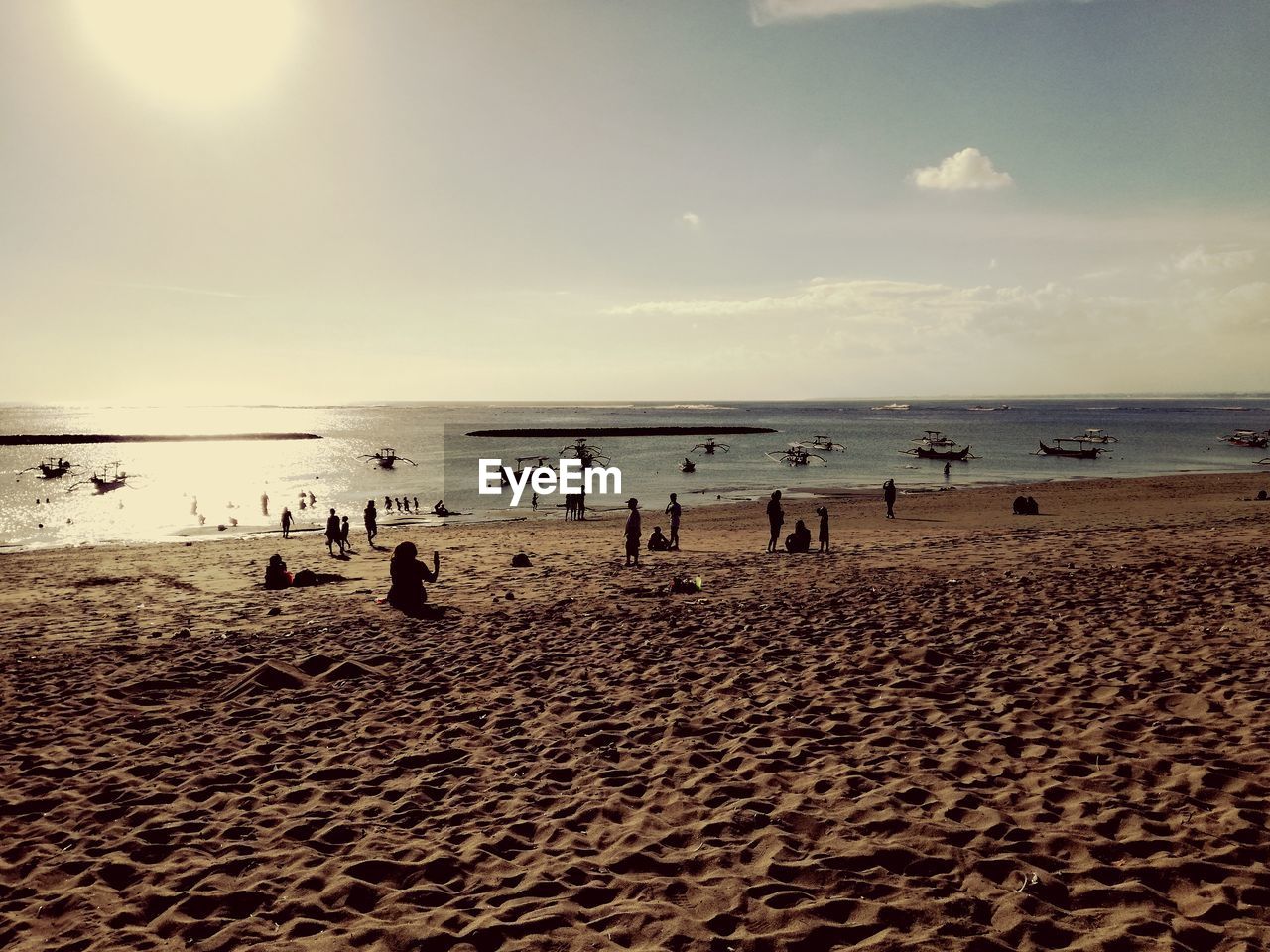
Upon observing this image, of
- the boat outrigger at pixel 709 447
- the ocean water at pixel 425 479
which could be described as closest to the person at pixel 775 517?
the ocean water at pixel 425 479

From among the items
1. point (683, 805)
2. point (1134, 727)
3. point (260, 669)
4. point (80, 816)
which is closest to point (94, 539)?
point (260, 669)

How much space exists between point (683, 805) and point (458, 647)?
19.6ft

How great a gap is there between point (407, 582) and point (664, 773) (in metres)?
8.64

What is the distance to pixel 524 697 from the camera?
8398mm

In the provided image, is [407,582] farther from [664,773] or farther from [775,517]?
[775,517]

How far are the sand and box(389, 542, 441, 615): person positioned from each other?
453 mm

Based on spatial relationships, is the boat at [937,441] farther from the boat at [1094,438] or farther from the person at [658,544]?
the person at [658,544]

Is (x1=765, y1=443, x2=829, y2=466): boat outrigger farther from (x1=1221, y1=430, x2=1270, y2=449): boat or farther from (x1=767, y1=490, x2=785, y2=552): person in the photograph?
(x1=767, y1=490, x2=785, y2=552): person

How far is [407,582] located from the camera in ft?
44.3

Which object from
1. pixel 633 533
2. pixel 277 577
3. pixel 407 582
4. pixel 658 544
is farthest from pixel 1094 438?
pixel 277 577

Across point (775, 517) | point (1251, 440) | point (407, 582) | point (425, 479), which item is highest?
point (1251, 440)

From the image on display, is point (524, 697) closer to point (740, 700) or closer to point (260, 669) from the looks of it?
point (740, 700)

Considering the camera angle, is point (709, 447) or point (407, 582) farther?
point (709, 447)

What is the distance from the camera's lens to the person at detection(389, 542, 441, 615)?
43.9 ft
